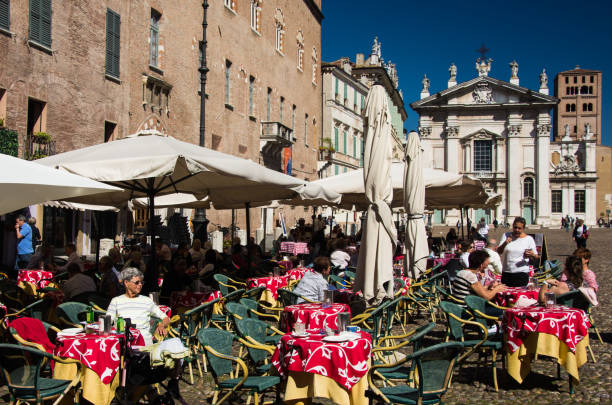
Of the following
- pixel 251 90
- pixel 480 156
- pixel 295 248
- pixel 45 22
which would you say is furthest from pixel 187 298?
pixel 480 156

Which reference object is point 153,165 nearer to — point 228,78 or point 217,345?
point 217,345

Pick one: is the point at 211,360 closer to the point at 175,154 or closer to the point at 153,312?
the point at 153,312

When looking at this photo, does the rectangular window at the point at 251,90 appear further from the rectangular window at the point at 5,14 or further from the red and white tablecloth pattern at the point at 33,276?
the red and white tablecloth pattern at the point at 33,276

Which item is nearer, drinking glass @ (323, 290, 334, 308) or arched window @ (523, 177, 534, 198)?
drinking glass @ (323, 290, 334, 308)

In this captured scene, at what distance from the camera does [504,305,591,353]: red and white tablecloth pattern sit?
19.7ft

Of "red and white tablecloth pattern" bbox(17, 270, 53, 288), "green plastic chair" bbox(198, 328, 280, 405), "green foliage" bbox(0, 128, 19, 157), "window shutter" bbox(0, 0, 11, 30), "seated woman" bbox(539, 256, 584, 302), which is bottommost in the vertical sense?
"green plastic chair" bbox(198, 328, 280, 405)

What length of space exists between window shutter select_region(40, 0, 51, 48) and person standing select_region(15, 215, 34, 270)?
5.34 m

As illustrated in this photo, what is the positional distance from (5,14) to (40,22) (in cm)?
116

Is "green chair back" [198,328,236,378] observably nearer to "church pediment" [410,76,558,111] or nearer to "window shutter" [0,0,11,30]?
"window shutter" [0,0,11,30]

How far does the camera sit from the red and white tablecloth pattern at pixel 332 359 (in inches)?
185

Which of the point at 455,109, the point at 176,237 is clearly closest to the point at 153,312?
the point at 176,237

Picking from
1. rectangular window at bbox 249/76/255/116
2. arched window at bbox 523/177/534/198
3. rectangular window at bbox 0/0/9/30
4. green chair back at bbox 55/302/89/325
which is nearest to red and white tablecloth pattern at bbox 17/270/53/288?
green chair back at bbox 55/302/89/325

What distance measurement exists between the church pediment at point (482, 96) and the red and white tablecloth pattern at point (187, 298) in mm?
61324

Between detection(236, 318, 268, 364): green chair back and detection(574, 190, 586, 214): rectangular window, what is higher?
detection(574, 190, 586, 214): rectangular window
